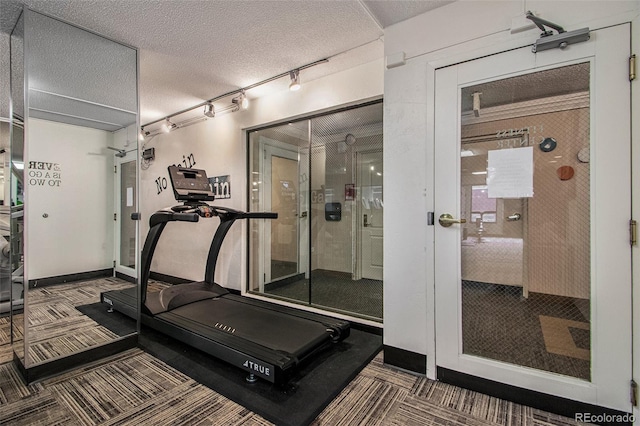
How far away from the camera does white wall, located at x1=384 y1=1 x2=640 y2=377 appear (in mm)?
2047

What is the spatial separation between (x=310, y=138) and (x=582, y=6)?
268 cm

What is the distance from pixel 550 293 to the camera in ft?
6.19

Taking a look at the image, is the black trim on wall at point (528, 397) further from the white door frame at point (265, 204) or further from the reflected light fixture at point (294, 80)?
the reflected light fixture at point (294, 80)

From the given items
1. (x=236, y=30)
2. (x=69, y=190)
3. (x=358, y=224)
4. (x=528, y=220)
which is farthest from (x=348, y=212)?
(x=69, y=190)

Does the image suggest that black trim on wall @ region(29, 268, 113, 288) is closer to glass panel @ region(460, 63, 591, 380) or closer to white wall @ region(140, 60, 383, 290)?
white wall @ region(140, 60, 383, 290)

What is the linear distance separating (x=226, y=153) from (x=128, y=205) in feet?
5.45

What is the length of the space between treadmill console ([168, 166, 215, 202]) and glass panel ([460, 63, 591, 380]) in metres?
2.58

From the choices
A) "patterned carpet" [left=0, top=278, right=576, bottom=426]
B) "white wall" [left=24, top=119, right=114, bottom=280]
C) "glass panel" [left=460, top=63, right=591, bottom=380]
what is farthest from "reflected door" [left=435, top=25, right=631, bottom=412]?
"white wall" [left=24, top=119, right=114, bottom=280]

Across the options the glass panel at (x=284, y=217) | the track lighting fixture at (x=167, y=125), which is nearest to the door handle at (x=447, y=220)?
the glass panel at (x=284, y=217)

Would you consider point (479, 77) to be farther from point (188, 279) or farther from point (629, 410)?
point (188, 279)

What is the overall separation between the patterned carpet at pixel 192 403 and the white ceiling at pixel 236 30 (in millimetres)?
2887

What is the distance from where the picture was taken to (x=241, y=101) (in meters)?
3.76

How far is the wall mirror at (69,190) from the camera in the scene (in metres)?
2.19

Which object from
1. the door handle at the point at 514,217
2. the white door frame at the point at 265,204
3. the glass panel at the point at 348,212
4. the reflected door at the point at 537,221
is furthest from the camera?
the white door frame at the point at 265,204
